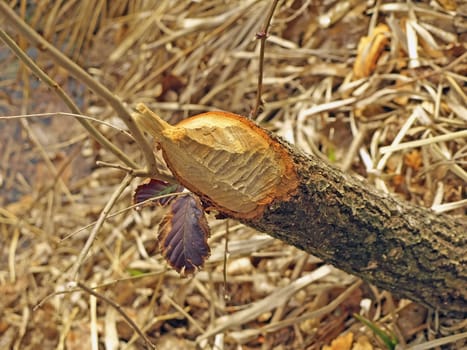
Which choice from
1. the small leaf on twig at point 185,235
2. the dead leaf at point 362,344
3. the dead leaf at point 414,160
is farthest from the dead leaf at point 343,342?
the small leaf on twig at point 185,235

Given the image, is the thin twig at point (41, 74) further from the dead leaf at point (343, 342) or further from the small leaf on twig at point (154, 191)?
the dead leaf at point (343, 342)

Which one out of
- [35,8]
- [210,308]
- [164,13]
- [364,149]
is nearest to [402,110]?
[364,149]

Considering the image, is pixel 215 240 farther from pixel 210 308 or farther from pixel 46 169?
pixel 46 169

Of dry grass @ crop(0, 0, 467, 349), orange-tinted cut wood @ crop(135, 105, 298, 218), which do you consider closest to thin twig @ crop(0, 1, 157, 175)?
orange-tinted cut wood @ crop(135, 105, 298, 218)

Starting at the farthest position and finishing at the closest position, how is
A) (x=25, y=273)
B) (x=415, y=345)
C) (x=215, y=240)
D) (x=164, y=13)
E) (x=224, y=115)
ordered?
1. (x=164, y=13)
2. (x=25, y=273)
3. (x=215, y=240)
4. (x=415, y=345)
5. (x=224, y=115)

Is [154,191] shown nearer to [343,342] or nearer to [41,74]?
[41,74]

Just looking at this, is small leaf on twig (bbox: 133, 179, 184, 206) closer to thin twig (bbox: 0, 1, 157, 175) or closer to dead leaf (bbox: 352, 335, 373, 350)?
thin twig (bbox: 0, 1, 157, 175)
